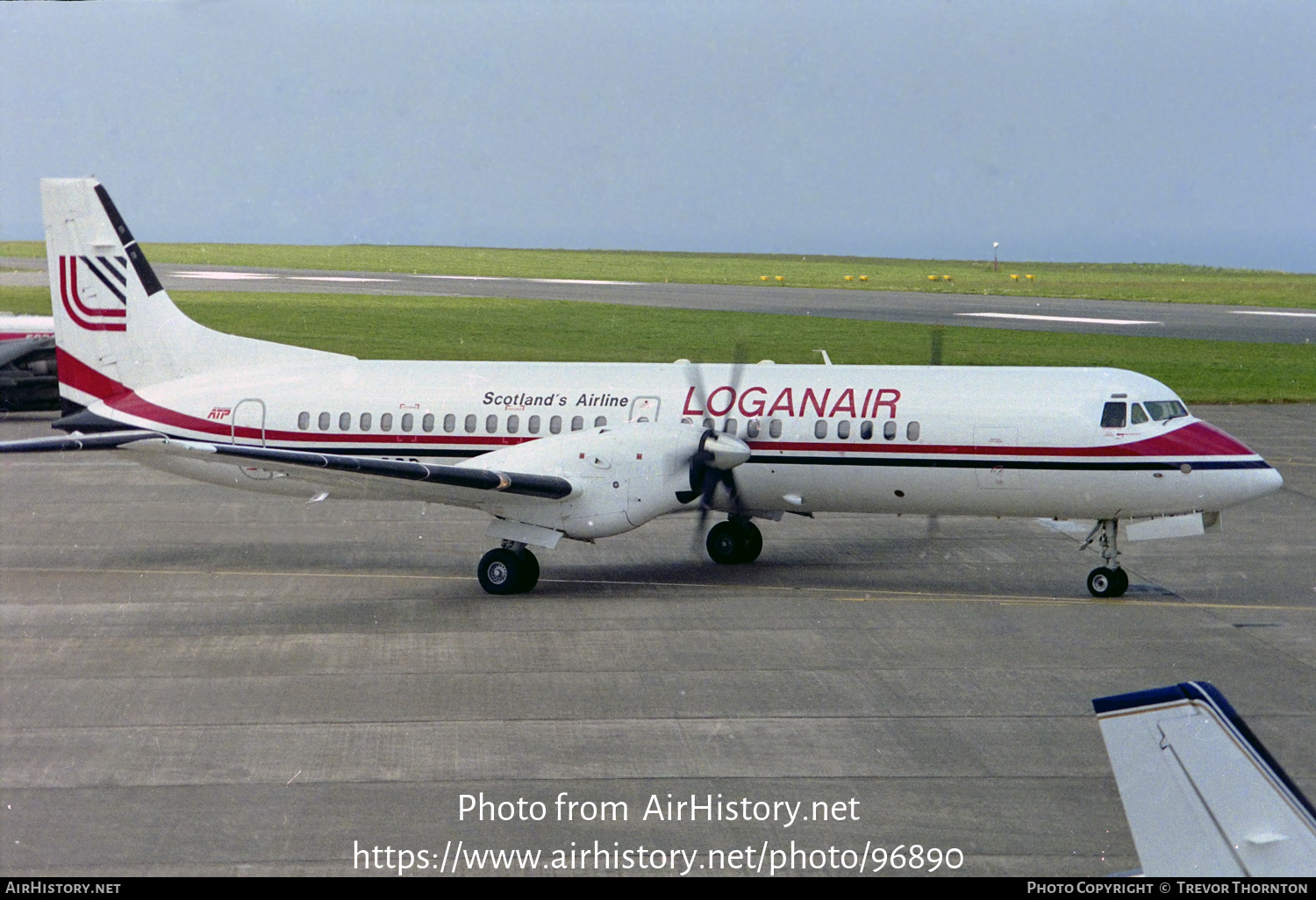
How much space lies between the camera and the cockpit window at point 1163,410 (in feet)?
62.7

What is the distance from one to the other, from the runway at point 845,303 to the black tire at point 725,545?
1870 inches

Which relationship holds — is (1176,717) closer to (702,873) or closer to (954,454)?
(702,873)

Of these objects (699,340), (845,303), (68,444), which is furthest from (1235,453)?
(845,303)

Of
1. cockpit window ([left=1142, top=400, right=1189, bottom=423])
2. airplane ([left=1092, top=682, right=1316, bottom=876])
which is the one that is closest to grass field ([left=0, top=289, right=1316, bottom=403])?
cockpit window ([left=1142, top=400, right=1189, bottom=423])

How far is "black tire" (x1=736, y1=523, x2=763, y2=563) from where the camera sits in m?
21.3

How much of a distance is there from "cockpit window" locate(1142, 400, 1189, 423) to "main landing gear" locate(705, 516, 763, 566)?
6.14 meters

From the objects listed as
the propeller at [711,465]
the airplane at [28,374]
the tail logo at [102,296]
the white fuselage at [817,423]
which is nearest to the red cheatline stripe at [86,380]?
the white fuselage at [817,423]

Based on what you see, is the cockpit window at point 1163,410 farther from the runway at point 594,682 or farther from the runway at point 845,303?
the runway at point 845,303

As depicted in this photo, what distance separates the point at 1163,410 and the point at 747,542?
21.3ft

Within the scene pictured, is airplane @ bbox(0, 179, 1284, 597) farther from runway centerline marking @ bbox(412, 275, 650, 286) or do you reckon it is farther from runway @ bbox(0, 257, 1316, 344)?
runway centerline marking @ bbox(412, 275, 650, 286)

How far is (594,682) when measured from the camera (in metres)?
14.9
